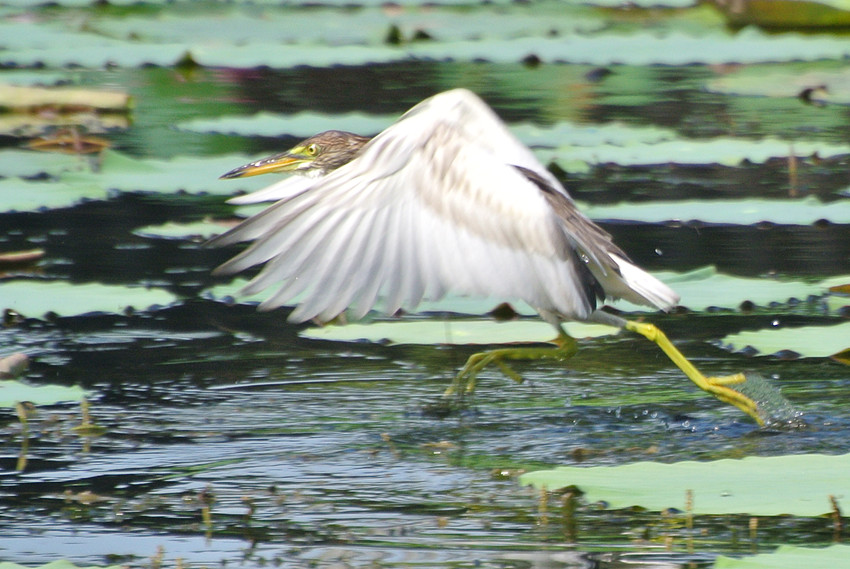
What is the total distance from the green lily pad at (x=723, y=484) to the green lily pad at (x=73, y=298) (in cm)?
197

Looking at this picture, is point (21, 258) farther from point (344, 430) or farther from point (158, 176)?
point (344, 430)

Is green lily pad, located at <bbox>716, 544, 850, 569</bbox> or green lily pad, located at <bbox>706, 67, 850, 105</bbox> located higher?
green lily pad, located at <bbox>706, 67, 850, 105</bbox>

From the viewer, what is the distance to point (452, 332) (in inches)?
183

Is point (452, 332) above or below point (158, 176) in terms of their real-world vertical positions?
below

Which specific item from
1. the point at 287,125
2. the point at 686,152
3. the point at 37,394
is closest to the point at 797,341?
the point at 37,394

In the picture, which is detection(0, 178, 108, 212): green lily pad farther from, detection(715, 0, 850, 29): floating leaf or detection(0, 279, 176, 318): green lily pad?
detection(715, 0, 850, 29): floating leaf

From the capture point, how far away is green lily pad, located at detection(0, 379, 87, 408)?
12.6 feet

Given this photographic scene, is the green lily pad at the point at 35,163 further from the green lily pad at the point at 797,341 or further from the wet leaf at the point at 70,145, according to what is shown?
the green lily pad at the point at 797,341

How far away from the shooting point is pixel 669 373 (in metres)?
4.62

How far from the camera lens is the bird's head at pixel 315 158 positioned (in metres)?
5.13

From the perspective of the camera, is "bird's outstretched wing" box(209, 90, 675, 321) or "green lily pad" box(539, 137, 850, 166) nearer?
"bird's outstretched wing" box(209, 90, 675, 321)

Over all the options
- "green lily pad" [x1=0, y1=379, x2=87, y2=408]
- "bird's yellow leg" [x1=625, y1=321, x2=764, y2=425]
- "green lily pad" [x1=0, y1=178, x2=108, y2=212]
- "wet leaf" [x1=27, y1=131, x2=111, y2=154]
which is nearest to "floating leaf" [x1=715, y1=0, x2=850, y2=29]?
"wet leaf" [x1=27, y1=131, x2=111, y2=154]

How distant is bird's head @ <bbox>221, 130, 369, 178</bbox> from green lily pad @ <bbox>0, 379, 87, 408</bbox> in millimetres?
1375

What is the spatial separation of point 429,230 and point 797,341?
126cm
